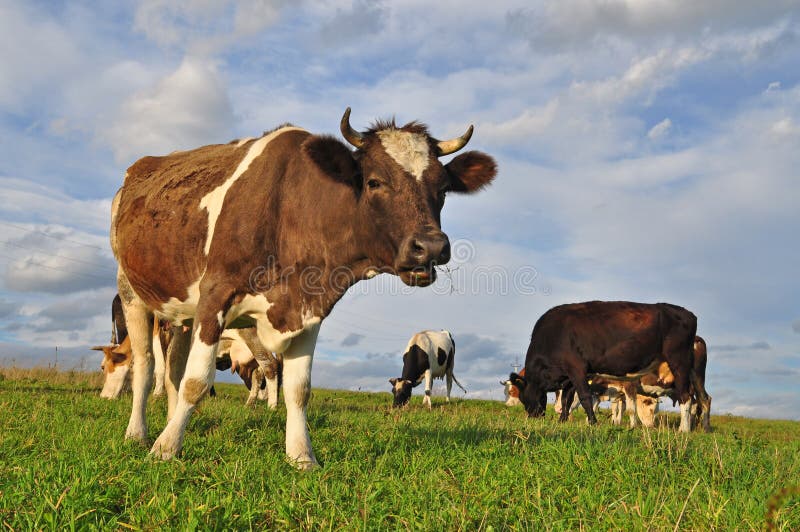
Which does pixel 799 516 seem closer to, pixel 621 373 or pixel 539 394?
pixel 621 373

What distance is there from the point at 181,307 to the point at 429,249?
3186mm

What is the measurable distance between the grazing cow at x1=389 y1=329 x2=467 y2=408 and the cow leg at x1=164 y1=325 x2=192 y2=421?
482 inches

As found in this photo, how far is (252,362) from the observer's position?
53.8 feet

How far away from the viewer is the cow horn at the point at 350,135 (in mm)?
6090

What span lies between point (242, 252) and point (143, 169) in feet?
11.3

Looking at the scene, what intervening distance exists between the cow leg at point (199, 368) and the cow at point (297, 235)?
1 centimetres

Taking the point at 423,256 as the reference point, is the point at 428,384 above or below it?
below

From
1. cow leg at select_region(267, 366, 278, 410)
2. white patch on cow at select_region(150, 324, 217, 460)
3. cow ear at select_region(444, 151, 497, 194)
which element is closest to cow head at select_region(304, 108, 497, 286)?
cow ear at select_region(444, 151, 497, 194)

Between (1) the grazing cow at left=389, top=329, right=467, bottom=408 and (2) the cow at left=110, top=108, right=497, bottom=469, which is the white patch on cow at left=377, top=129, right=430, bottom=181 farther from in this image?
(1) the grazing cow at left=389, top=329, right=467, bottom=408

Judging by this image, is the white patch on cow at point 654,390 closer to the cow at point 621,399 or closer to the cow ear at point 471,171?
the cow at point 621,399

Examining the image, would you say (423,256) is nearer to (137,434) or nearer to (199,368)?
(199,368)

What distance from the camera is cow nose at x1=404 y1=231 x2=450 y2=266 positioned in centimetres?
518

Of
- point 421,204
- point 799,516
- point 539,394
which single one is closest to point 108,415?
point 421,204

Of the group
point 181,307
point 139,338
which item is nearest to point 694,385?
point 139,338
